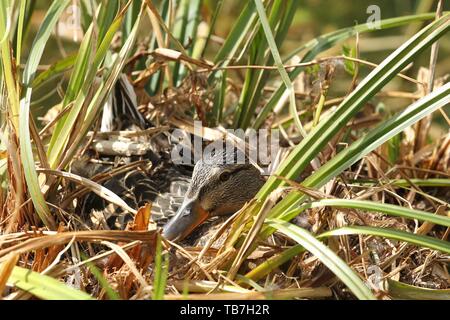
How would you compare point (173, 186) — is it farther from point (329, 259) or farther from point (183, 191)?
point (329, 259)

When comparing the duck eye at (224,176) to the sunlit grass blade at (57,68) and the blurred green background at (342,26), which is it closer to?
the sunlit grass blade at (57,68)

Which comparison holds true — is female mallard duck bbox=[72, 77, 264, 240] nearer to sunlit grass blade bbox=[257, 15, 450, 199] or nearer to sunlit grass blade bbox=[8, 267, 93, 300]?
sunlit grass blade bbox=[257, 15, 450, 199]

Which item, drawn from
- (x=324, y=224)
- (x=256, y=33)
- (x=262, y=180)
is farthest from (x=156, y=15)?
(x=324, y=224)

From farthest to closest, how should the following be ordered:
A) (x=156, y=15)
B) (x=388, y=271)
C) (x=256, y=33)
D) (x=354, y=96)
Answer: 1. (x=256, y=33)
2. (x=156, y=15)
3. (x=388, y=271)
4. (x=354, y=96)

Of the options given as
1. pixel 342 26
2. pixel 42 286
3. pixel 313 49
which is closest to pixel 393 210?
pixel 42 286

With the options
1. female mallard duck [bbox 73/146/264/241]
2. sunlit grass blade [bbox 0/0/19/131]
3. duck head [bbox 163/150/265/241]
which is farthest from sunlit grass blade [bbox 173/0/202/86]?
sunlit grass blade [bbox 0/0/19/131]

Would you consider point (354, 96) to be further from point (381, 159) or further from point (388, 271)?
point (381, 159)
